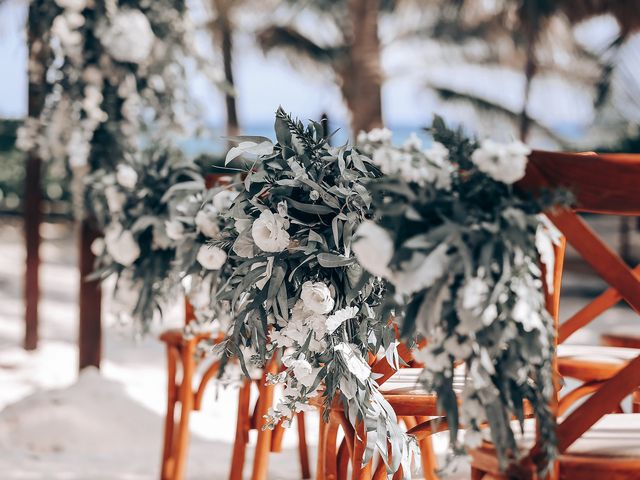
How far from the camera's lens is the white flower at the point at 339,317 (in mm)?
1754

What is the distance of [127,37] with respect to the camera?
3730mm

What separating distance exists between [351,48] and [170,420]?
732 cm

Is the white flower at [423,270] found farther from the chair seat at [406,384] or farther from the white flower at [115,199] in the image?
the white flower at [115,199]

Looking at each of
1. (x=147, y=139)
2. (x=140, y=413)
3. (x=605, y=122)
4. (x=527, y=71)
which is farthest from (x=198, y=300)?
(x=527, y=71)

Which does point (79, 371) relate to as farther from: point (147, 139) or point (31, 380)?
point (147, 139)

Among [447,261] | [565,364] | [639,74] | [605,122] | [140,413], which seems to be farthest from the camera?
[605,122]

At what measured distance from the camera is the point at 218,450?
3537mm

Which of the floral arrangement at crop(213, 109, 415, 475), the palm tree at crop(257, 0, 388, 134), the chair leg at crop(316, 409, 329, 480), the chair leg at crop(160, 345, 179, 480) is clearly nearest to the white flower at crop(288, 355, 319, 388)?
the floral arrangement at crop(213, 109, 415, 475)

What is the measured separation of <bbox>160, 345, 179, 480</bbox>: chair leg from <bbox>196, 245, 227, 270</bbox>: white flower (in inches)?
31.3

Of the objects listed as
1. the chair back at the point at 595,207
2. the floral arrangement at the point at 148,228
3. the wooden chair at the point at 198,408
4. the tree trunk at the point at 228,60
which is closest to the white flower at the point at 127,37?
the floral arrangement at the point at 148,228

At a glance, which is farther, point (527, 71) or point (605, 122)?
point (527, 71)

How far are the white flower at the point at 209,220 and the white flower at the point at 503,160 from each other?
1194mm

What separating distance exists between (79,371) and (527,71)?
862cm

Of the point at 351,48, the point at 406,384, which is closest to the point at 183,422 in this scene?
the point at 406,384
